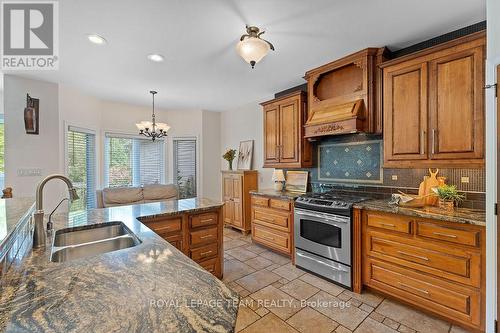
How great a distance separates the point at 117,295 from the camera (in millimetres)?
827

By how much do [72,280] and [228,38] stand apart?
7.71ft

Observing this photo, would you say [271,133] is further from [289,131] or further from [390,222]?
[390,222]

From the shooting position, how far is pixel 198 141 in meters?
5.55

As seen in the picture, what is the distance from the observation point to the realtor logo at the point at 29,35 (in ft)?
6.35

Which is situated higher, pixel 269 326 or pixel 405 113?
pixel 405 113

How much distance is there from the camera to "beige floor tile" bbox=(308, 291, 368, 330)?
2.05m

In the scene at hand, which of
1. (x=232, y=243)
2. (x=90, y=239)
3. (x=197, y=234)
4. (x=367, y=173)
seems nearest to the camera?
(x=90, y=239)

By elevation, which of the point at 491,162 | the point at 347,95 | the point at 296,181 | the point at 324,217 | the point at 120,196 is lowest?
the point at 324,217

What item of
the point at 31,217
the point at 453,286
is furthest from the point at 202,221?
the point at 453,286

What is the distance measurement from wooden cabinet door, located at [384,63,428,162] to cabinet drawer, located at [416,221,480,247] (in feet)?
2.28

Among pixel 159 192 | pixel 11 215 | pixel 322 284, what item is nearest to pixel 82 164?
pixel 159 192

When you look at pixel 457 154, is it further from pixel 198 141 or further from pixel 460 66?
pixel 198 141

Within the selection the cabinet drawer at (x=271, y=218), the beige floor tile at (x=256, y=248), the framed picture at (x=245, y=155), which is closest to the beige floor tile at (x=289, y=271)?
the cabinet drawer at (x=271, y=218)

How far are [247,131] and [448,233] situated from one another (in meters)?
3.86
